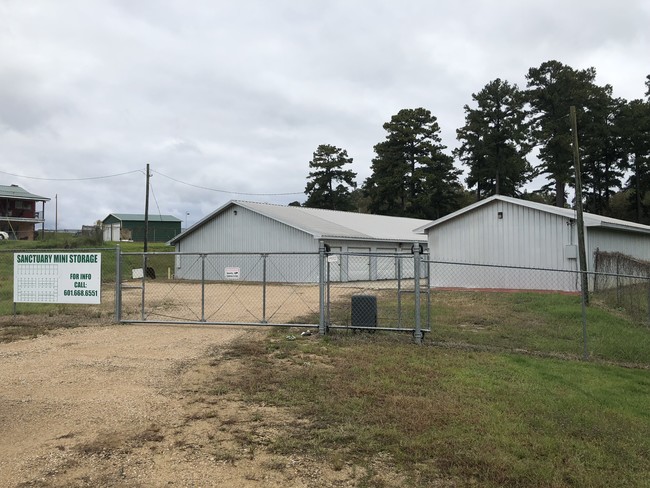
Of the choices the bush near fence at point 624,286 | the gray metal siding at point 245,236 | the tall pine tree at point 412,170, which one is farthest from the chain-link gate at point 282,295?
the tall pine tree at point 412,170

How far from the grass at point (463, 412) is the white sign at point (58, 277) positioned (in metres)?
5.16

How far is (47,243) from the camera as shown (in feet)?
120

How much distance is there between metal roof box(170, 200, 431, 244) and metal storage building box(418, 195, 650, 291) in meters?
2.66

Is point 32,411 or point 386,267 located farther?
point 386,267

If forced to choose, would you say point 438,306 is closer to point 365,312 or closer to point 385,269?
point 365,312

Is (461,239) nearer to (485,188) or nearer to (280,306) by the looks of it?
(280,306)

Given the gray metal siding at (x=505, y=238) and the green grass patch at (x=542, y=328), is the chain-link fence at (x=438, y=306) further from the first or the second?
the gray metal siding at (x=505, y=238)

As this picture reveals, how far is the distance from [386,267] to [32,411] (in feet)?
87.4

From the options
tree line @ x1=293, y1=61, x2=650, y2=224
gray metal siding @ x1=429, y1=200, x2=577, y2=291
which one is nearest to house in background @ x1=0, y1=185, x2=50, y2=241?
tree line @ x1=293, y1=61, x2=650, y2=224

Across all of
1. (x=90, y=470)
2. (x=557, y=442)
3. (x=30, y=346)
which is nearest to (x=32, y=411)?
(x=90, y=470)

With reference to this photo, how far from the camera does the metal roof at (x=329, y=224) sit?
27.6m

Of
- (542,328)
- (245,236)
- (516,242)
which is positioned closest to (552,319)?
(542,328)

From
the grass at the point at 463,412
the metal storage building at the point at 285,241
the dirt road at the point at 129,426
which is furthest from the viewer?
the metal storage building at the point at 285,241

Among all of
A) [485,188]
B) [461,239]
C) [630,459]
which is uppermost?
[485,188]
